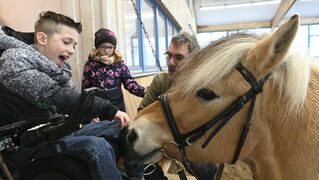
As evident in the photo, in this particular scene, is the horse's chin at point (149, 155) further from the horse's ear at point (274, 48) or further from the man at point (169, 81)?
the man at point (169, 81)

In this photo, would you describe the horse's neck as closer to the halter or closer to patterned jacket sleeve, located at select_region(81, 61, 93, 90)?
the halter

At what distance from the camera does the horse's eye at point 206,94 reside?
2.48 feet

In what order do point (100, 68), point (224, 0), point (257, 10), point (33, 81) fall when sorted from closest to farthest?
point (33, 81), point (100, 68), point (224, 0), point (257, 10)

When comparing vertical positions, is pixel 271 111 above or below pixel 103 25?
below

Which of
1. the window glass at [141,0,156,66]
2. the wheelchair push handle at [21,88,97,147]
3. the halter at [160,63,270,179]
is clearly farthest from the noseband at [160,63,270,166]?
the window glass at [141,0,156,66]

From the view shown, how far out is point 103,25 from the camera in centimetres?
230

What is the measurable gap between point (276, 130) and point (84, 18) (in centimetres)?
216

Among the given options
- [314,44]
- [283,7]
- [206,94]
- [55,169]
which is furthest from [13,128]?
[314,44]

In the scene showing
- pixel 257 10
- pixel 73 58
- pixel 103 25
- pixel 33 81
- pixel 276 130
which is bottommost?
pixel 276 130

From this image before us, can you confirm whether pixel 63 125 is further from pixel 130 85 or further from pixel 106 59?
pixel 130 85

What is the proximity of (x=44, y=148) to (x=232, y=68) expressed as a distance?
86 cm

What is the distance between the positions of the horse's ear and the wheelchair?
637 millimetres

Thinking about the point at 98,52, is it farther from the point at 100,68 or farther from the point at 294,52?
the point at 294,52

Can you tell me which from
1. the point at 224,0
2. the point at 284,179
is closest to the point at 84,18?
the point at 284,179
